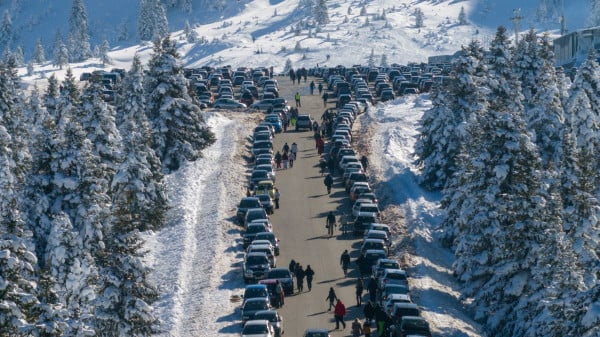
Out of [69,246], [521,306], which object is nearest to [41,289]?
[69,246]

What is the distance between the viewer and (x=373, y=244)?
64812mm

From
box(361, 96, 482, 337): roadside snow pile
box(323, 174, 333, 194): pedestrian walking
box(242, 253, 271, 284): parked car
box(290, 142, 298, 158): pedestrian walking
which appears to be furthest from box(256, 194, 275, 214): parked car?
box(290, 142, 298, 158): pedestrian walking

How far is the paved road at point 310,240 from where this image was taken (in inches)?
2223

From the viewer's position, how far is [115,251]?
48.9 meters

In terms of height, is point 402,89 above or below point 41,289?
above

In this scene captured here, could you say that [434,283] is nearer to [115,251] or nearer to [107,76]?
[115,251]

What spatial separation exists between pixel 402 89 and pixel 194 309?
238ft

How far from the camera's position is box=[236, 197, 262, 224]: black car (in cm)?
7175

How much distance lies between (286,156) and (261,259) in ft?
84.7

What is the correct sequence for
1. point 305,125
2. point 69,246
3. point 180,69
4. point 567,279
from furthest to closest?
point 305,125, point 180,69, point 69,246, point 567,279

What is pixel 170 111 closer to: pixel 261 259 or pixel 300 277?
pixel 261 259

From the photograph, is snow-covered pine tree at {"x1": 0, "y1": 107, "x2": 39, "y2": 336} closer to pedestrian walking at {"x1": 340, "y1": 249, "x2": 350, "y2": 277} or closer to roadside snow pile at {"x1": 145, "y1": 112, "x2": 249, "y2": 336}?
roadside snow pile at {"x1": 145, "y1": 112, "x2": 249, "y2": 336}

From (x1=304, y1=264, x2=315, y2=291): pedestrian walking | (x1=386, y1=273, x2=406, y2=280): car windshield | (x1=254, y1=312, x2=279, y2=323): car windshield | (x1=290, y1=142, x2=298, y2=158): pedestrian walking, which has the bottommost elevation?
(x1=254, y1=312, x2=279, y2=323): car windshield

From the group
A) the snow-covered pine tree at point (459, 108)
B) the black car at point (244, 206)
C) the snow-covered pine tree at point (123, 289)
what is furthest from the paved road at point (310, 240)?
the snow-covered pine tree at point (123, 289)
